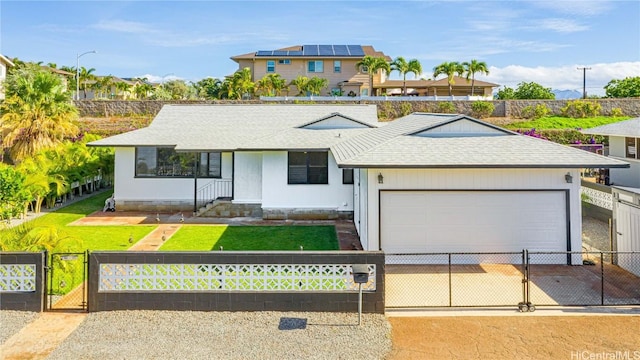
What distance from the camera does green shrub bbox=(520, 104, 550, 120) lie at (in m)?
42.7

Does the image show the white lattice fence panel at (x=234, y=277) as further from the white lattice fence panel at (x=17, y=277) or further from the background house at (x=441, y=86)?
the background house at (x=441, y=86)

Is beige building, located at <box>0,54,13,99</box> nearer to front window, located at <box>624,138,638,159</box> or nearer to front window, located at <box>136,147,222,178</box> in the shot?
front window, located at <box>136,147,222,178</box>

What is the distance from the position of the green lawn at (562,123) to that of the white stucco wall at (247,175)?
30.4 metres

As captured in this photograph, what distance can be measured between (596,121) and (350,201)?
3648 centimetres

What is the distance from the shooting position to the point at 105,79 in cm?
5731

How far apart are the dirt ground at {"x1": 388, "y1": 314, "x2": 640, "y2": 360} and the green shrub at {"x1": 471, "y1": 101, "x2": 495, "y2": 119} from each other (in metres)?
37.7

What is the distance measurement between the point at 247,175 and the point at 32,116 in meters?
13.0

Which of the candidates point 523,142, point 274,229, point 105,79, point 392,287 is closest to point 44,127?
point 274,229

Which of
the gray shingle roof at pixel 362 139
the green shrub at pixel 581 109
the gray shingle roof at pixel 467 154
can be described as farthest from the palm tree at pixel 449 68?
the gray shingle roof at pixel 467 154

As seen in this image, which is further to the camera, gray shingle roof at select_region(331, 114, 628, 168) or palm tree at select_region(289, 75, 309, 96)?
palm tree at select_region(289, 75, 309, 96)

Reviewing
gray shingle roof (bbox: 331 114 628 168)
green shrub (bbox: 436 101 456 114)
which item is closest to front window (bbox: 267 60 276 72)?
green shrub (bbox: 436 101 456 114)

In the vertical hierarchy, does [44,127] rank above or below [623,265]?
above

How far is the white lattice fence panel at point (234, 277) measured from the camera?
7.62 m

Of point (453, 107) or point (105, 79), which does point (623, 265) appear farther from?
point (105, 79)
